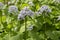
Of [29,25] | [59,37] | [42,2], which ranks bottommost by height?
[59,37]

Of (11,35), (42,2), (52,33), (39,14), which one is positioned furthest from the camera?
(42,2)

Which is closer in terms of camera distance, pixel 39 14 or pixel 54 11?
pixel 39 14

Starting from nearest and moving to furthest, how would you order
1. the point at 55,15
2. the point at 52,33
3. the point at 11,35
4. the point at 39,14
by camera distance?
the point at 11,35 → the point at 52,33 → the point at 39,14 → the point at 55,15

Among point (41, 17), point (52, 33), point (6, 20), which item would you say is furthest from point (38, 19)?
point (6, 20)

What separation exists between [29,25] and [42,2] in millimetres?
688

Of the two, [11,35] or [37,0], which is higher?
[37,0]

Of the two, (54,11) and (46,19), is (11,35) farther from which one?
(54,11)

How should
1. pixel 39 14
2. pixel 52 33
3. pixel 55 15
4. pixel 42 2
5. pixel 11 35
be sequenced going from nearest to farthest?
pixel 11 35
pixel 52 33
pixel 39 14
pixel 55 15
pixel 42 2

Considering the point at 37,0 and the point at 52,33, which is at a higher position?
the point at 37,0

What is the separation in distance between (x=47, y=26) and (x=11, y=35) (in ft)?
1.24

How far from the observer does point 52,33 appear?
1663 millimetres

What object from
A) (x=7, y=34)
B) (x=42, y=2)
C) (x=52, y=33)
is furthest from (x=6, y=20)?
(x=42, y=2)

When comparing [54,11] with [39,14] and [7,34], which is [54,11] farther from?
[7,34]

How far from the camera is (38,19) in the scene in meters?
1.73
